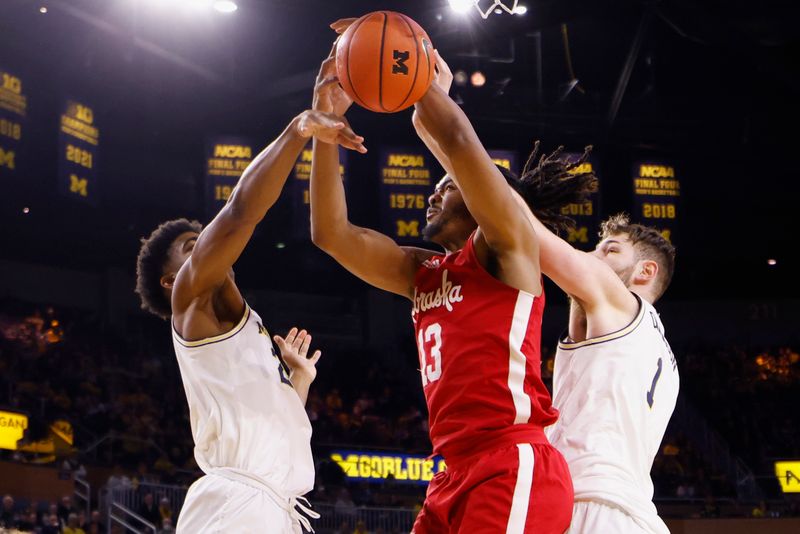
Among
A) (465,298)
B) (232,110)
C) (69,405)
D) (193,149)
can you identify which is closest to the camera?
(465,298)

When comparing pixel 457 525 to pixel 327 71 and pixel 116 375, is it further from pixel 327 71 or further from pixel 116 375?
pixel 116 375

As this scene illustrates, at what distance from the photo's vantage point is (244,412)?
13.0ft

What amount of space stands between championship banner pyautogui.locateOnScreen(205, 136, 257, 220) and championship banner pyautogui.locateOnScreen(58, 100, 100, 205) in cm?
198

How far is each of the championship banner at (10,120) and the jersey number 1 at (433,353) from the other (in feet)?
45.5

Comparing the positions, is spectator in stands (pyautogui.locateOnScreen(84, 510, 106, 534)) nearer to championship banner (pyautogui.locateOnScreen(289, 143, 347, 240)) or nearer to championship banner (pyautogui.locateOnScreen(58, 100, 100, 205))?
championship banner (pyautogui.locateOnScreen(58, 100, 100, 205))

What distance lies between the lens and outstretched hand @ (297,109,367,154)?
130 inches

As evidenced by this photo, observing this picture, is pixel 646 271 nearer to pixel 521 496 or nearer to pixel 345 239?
pixel 345 239

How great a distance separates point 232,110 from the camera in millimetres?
19484

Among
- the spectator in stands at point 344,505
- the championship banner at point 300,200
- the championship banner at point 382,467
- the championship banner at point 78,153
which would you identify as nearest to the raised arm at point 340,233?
the spectator in stands at point 344,505

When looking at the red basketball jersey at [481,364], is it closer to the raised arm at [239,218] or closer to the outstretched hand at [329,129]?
the outstretched hand at [329,129]

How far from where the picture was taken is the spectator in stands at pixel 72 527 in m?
11.0

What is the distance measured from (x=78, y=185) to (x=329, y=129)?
14.4 metres

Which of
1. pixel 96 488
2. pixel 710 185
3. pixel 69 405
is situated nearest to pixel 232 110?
pixel 69 405

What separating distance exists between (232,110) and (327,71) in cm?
1639
